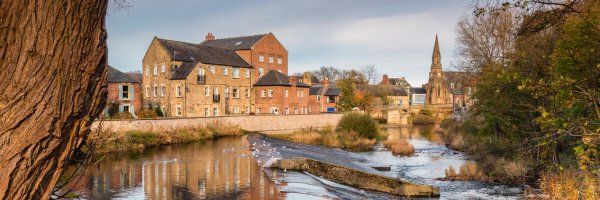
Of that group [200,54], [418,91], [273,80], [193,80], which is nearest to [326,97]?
[273,80]

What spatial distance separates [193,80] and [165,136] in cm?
1445

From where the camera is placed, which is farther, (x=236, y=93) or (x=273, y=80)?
(x=273, y=80)

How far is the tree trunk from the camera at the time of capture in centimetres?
302

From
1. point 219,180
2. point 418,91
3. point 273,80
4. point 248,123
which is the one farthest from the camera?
point 418,91

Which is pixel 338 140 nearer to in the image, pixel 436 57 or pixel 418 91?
pixel 436 57

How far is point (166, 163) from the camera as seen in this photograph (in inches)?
820

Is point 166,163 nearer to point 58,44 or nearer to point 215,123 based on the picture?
point 215,123

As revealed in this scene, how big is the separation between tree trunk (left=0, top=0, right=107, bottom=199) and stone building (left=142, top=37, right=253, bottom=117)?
40953mm

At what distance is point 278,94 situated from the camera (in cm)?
5072

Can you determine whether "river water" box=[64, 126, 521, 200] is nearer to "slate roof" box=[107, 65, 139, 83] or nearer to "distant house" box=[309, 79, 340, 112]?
"slate roof" box=[107, 65, 139, 83]

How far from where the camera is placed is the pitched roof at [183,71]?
4388 centimetres

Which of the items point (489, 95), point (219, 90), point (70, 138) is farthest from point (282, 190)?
point (219, 90)

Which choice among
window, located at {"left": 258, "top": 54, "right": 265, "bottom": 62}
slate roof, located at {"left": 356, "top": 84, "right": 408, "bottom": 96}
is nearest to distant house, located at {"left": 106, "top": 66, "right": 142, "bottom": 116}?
window, located at {"left": 258, "top": 54, "right": 265, "bottom": 62}

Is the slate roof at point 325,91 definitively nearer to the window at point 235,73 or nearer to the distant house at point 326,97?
the distant house at point 326,97
